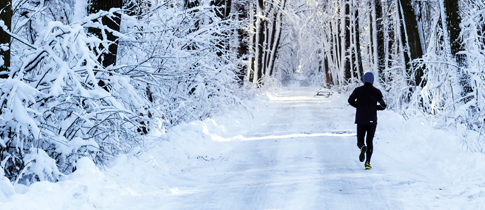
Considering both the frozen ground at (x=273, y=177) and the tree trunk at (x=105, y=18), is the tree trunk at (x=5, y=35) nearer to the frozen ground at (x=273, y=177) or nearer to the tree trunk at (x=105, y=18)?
the frozen ground at (x=273, y=177)

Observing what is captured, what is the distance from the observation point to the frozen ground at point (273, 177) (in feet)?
17.9

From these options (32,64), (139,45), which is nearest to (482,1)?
(139,45)

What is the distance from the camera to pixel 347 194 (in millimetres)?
6035

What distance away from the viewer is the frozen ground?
5461mm

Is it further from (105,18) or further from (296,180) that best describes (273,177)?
(105,18)

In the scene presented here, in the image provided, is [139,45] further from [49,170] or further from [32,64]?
[49,170]

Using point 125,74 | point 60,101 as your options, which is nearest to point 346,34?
point 125,74

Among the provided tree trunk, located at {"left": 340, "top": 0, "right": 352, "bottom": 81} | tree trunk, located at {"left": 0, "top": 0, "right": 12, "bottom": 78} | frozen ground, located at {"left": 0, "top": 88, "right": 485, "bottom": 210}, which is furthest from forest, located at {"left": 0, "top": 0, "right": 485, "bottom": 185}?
tree trunk, located at {"left": 340, "top": 0, "right": 352, "bottom": 81}

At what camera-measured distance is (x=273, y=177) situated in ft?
23.4

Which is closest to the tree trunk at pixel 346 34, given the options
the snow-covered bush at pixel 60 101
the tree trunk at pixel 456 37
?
the tree trunk at pixel 456 37

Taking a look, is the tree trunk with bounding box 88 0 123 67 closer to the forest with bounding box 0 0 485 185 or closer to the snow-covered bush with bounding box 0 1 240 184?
the forest with bounding box 0 0 485 185

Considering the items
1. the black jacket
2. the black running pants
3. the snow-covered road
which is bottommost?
the snow-covered road

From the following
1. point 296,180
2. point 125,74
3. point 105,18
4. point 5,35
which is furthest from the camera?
point 105,18

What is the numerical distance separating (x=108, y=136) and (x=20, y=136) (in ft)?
4.79
